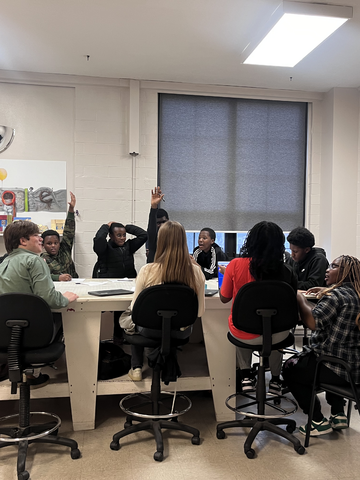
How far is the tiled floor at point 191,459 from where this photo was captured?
Answer: 7.12 feet

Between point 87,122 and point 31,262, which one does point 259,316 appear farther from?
point 87,122

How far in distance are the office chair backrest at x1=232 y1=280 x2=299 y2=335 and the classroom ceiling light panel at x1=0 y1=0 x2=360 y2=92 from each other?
2.34 metres

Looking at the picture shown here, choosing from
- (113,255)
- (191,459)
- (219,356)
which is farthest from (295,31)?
(191,459)

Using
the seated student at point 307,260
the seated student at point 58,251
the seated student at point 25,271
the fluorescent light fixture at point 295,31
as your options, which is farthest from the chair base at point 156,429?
the fluorescent light fixture at point 295,31

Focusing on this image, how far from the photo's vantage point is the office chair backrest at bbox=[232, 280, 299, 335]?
7.61 feet

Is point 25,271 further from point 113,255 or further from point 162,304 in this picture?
point 113,255

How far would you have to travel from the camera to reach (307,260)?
12.0 ft

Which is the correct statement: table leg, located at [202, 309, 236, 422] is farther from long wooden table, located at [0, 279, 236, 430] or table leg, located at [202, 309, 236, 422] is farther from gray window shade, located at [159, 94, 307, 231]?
gray window shade, located at [159, 94, 307, 231]

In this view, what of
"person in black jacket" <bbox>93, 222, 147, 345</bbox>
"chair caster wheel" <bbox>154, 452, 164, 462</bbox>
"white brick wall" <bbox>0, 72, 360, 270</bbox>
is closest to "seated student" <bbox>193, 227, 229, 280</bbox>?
"person in black jacket" <bbox>93, 222, 147, 345</bbox>

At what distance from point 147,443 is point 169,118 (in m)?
3.89

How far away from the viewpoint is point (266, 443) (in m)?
2.50

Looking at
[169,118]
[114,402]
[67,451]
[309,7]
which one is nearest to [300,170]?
[169,118]

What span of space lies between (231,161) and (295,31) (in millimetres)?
2000

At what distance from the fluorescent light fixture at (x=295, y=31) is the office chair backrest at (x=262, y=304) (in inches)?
88.2
